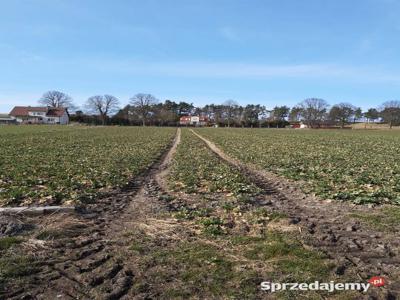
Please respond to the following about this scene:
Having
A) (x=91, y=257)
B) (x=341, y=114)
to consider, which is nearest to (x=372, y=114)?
(x=341, y=114)

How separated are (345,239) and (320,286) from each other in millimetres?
2022

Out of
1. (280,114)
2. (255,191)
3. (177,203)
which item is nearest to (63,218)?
(177,203)

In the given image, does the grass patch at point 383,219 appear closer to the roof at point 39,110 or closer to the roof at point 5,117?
the roof at point 39,110

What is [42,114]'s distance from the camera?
148 m

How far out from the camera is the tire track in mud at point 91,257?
4.30 metres

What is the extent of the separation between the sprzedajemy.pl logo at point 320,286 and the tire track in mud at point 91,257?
1.88 m

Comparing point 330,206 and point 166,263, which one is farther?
point 330,206

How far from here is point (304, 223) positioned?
700 centimetres

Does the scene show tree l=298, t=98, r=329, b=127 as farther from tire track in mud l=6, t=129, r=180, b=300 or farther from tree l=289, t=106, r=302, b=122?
tire track in mud l=6, t=129, r=180, b=300

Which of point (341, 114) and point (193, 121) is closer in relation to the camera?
point (341, 114)

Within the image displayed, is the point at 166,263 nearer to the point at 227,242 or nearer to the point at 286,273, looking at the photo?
the point at 227,242

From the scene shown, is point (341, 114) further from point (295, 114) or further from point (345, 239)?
point (345, 239)

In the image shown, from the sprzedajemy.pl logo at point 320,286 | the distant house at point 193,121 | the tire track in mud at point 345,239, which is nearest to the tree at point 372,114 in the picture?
the distant house at point 193,121

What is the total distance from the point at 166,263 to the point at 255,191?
5.66m
